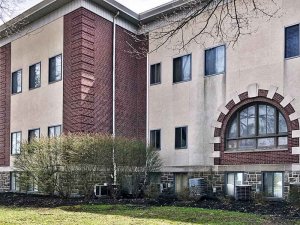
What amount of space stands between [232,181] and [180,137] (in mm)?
3458

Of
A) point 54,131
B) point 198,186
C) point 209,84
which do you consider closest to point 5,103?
point 54,131

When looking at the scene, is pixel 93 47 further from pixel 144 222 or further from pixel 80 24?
pixel 144 222

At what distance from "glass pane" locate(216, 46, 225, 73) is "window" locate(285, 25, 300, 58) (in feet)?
9.73

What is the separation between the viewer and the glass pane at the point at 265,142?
16547 mm

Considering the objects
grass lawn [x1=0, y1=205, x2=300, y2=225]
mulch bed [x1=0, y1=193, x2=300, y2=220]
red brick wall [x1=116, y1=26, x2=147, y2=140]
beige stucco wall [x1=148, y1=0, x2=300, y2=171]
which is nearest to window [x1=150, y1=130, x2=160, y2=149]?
beige stucco wall [x1=148, y1=0, x2=300, y2=171]

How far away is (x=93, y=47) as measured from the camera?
19484 millimetres

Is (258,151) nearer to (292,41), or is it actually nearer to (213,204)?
(213,204)

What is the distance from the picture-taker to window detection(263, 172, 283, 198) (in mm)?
16000

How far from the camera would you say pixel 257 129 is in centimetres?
1705

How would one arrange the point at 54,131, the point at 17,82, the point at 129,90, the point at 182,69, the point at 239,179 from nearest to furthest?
the point at 239,179, the point at 182,69, the point at 54,131, the point at 129,90, the point at 17,82

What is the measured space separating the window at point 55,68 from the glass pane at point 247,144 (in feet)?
30.4

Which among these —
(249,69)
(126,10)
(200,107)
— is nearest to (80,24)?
(126,10)

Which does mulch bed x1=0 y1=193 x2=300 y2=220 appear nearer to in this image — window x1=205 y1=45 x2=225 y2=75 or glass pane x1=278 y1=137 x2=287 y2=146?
glass pane x1=278 y1=137 x2=287 y2=146

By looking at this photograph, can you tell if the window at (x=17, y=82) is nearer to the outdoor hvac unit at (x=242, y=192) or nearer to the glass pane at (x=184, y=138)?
the glass pane at (x=184, y=138)
